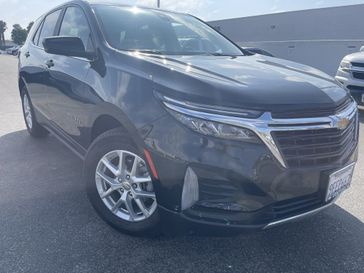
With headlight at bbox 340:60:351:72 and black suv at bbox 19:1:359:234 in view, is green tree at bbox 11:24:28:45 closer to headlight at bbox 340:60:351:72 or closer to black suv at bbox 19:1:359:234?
headlight at bbox 340:60:351:72

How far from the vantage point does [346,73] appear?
6703mm

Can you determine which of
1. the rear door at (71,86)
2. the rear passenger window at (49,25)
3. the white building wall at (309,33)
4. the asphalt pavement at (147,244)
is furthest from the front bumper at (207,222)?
the white building wall at (309,33)

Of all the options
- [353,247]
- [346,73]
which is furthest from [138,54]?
[346,73]

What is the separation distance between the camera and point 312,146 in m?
2.02

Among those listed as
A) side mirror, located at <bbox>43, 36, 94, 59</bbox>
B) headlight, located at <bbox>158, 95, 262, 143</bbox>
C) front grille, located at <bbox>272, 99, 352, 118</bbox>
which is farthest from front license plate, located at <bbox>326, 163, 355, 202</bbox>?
side mirror, located at <bbox>43, 36, 94, 59</bbox>

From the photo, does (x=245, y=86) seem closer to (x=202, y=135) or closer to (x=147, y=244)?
(x=202, y=135)

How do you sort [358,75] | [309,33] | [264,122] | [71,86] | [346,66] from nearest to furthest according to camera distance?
[264,122], [71,86], [358,75], [346,66], [309,33]

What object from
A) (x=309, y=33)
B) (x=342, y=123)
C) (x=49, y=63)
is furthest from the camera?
(x=309, y=33)

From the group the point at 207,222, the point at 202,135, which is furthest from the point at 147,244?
the point at 202,135

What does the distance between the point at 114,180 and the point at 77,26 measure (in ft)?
5.23

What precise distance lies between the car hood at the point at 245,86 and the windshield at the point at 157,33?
19.2 inches

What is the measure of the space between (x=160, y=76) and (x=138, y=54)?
0.48 meters

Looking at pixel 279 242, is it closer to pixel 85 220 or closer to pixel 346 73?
pixel 85 220

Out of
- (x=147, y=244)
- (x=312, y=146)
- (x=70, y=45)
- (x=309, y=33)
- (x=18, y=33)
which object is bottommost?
(x=18, y=33)
